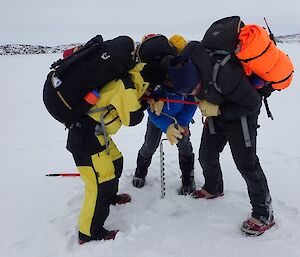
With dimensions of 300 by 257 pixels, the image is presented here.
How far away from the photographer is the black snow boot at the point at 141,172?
3.66m

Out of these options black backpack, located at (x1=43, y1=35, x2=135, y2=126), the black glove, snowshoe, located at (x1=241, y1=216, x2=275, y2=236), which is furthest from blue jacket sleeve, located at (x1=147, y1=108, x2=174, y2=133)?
snowshoe, located at (x1=241, y1=216, x2=275, y2=236)

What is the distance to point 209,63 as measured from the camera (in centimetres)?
240

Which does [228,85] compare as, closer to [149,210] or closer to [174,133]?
[174,133]

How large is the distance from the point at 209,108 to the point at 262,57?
0.57 m

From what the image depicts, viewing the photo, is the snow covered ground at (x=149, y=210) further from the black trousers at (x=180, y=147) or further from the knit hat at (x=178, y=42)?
the knit hat at (x=178, y=42)

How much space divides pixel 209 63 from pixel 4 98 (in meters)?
7.21

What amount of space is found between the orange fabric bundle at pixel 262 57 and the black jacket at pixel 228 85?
100 millimetres

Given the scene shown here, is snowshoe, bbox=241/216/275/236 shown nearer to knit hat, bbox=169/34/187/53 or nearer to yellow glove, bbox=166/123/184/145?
yellow glove, bbox=166/123/184/145

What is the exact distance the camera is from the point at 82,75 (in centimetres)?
237

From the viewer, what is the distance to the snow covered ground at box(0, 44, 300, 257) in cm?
272

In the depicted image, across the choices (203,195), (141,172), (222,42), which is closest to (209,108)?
(222,42)

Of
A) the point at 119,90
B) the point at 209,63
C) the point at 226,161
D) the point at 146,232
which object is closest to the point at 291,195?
the point at 226,161

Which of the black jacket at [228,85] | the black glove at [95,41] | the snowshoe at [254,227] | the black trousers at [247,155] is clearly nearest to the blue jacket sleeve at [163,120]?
the black trousers at [247,155]

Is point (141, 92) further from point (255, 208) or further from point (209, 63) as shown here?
point (255, 208)
